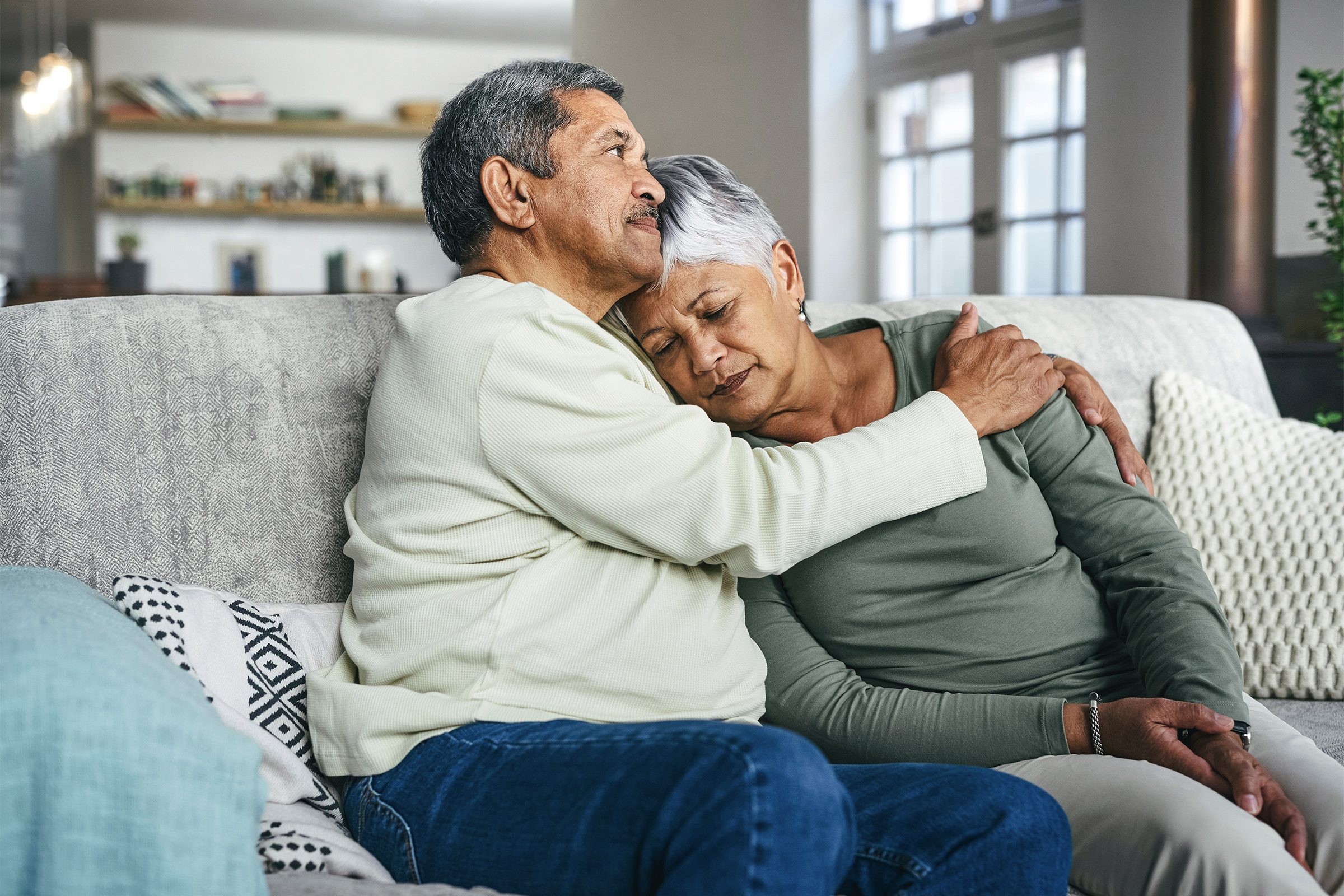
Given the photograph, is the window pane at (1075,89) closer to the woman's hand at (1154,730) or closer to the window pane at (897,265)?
the window pane at (897,265)

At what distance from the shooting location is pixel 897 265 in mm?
5320

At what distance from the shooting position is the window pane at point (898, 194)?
17.2 ft

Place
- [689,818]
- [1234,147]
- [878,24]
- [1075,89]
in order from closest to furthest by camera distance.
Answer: [689,818]
[1234,147]
[1075,89]
[878,24]

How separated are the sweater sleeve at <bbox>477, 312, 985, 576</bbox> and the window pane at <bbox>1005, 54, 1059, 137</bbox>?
4.03m

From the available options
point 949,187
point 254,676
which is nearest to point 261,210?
point 949,187

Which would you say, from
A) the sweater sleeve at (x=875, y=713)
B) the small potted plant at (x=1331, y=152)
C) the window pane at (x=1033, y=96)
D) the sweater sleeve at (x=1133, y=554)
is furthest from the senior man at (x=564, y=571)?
the window pane at (x=1033, y=96)

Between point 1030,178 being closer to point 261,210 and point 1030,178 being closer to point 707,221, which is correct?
point 707,221

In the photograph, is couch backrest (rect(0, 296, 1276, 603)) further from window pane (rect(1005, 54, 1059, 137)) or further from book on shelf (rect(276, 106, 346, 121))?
book on shelf (rect(276, 106, 346, 121))

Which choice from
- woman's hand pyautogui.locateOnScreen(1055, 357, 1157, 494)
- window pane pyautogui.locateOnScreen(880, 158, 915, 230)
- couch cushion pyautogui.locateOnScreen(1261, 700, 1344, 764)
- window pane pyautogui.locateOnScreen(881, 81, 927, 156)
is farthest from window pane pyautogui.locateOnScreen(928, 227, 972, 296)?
woman's hand pyautogui.locateOnScreen(1055, 357, 1157, 494)

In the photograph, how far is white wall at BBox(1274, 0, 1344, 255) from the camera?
3.87m

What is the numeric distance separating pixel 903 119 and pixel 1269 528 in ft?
12.7

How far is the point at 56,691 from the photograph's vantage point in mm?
851

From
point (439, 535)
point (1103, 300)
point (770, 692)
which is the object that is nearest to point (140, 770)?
point (439, 535)

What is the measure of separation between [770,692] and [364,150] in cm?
648
